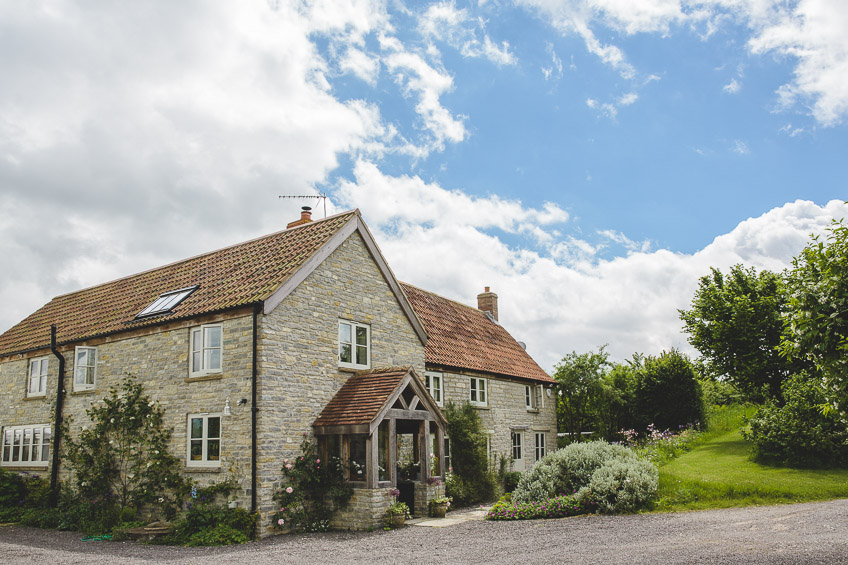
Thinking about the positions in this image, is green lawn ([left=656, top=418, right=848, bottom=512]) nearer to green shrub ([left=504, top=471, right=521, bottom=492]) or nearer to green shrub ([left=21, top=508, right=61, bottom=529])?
green shrub ([left=504, top=471, right=521, bottom=492])

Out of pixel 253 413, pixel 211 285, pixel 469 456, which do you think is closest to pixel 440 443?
pixel 469 456

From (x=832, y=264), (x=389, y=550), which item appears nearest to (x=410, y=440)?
(x=389, y=550)

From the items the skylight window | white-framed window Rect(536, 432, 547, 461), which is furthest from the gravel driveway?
white-framed window Rect(536, 432, 547, 461)

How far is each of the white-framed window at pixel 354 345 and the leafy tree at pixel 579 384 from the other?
50.2 feet

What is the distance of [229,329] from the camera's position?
16.5 meters

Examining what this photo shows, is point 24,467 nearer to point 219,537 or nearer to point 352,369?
point 219,537

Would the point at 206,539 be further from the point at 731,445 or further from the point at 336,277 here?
the point at 731,445

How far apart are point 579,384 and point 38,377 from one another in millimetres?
23204

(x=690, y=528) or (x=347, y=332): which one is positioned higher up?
(x=347, y=332)

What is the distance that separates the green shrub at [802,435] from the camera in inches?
841

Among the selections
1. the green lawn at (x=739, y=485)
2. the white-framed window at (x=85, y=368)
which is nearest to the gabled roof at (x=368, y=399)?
the green lawn at (x=739, y=485)

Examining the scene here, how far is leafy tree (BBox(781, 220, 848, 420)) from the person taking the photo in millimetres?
9242

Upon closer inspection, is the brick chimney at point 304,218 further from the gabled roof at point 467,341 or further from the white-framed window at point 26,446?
the white-framed window at point 26,446

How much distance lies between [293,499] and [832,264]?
12499mm
